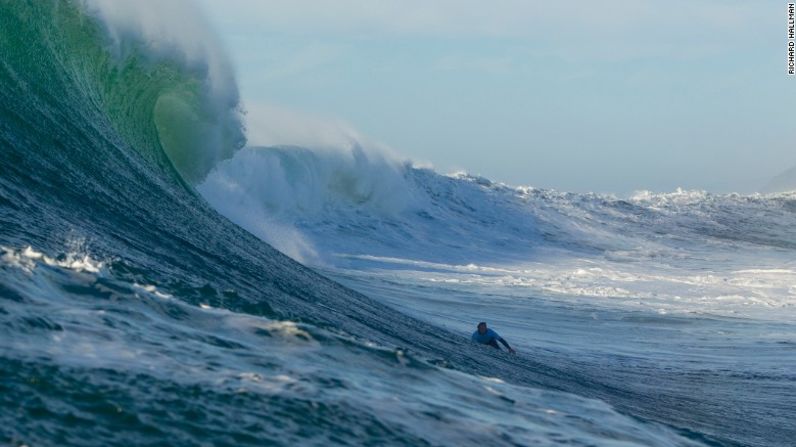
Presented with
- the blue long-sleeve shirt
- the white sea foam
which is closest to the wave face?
the white sea foam

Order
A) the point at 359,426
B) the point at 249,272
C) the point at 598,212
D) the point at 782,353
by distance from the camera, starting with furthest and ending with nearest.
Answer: the point at 598,212, the point at 782,353, the point at 249,272, the point at 359,426

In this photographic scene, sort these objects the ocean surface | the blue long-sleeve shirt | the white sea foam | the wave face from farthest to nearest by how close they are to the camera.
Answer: the white sea foam
the wave face
the blue long-sleeve shirt
the ocean surface

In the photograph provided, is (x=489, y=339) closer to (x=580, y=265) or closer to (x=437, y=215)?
(x=580, y=265)

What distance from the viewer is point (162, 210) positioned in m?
11.2

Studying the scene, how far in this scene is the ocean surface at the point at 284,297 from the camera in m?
4.89

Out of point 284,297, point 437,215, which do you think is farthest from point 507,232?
point 284,297

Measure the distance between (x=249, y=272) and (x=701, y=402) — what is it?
3873 mm

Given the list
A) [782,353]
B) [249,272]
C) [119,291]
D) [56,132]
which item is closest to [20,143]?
[56,132]

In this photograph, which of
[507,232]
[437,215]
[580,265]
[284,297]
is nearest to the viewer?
[284,297]

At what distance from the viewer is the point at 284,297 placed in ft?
31.3

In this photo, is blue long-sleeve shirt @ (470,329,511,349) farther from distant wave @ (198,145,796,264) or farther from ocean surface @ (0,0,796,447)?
distant wave @ (198,145,796,264)

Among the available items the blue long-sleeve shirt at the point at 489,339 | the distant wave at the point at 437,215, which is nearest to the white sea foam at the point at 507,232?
the distant wave at the point at 437,215

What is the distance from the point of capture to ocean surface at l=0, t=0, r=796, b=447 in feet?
16.0

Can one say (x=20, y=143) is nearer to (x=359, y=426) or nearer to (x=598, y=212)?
(x=359, y=426)
